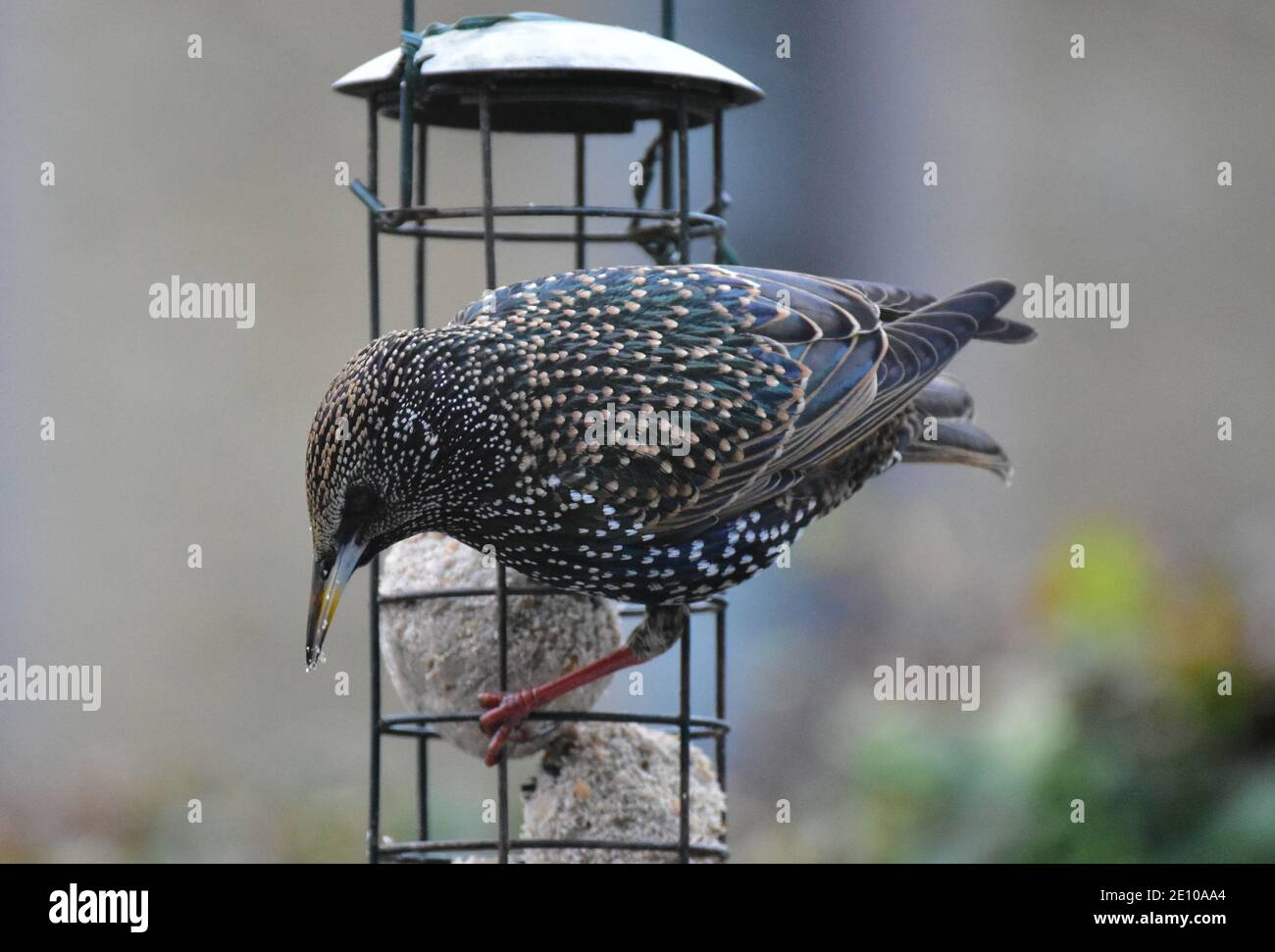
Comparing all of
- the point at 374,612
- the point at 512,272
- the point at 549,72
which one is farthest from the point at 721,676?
the point at 512,272

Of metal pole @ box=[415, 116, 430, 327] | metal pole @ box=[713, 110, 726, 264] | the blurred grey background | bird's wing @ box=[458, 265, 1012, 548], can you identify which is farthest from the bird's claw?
the blurred grey background

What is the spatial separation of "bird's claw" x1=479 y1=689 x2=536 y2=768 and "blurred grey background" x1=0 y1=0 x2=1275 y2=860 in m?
4.57

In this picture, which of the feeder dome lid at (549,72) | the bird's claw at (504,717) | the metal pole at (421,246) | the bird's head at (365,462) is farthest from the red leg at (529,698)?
the feeder dome lid at (549,72)

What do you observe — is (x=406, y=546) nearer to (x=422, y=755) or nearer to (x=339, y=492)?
(x=422, y=755)

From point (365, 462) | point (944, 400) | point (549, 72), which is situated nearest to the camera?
point (365, 462)

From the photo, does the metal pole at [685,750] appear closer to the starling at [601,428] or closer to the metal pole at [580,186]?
the starling at [601,428]

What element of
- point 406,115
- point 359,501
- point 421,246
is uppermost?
point 406,115

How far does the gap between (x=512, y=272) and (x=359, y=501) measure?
18.5 ft

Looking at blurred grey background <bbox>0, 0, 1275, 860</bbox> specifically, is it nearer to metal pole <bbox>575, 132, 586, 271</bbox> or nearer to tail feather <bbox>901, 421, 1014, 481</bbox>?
tail feather <bbox>901, 421, 1014, 481</bbox>

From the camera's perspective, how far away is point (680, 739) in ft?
18.8

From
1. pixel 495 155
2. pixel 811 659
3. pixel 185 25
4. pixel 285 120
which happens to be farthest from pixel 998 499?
pixel 185 25

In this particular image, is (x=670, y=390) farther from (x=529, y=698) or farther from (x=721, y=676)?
(x=721, y=676)

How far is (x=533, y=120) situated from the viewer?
6043mm

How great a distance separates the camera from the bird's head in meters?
5.04
